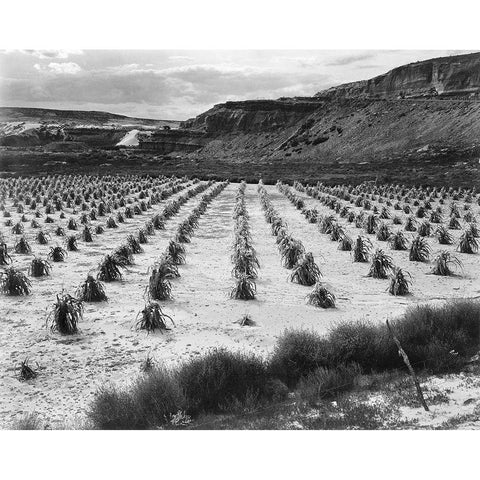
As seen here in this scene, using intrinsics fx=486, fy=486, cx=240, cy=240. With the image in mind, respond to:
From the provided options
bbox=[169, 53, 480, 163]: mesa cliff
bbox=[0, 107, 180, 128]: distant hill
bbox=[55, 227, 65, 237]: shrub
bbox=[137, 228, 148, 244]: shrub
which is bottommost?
bbox=[55, 227, 65, 237]: shrub

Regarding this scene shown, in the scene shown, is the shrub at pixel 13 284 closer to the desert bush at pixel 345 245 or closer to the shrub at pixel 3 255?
the shrub at pixel 3 255

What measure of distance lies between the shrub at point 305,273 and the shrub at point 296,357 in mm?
4609

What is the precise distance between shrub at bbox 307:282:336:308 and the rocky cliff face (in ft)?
25.9

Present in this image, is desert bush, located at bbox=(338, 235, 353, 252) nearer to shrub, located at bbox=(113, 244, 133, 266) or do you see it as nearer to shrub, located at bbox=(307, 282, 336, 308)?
shrub, located at bbox=(307, 282, 336, 308)

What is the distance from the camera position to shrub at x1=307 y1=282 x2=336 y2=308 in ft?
36.7

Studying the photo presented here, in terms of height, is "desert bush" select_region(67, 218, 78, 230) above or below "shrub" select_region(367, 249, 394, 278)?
below

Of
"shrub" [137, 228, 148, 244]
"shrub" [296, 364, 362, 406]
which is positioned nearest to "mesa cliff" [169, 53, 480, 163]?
"shrub" [137, 228, 148, 244]

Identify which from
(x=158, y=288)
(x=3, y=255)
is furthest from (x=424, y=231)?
(x=3, y=255)

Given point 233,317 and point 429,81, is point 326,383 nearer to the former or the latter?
point 233,317

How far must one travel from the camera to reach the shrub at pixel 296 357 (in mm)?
8042

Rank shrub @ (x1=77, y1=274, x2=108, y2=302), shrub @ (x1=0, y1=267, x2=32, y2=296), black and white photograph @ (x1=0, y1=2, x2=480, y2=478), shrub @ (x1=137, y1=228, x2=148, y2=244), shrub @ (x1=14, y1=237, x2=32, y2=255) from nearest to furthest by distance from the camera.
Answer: black and white photograph @ (x1=0, y1=2, x2=480, y2=478), shrub @ (x1=77, y1=274, x2=108, y2=302), shrub @ (x1=0, y1=267, x2=32, y2=296), shrub @ (x1=14, y1=237, x2=32, y2=255), shrub @ (x1=137, y1=228, x2=148, y2=244)

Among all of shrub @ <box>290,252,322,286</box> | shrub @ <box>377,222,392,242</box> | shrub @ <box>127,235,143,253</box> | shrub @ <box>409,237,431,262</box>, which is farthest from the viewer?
shrub @ <box>377,222,392,242</box>

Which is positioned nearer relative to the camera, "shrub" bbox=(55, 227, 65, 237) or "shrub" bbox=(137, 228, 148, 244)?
"shrub" bbox=(137, 228, 148, 244)

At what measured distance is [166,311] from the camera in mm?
10766
